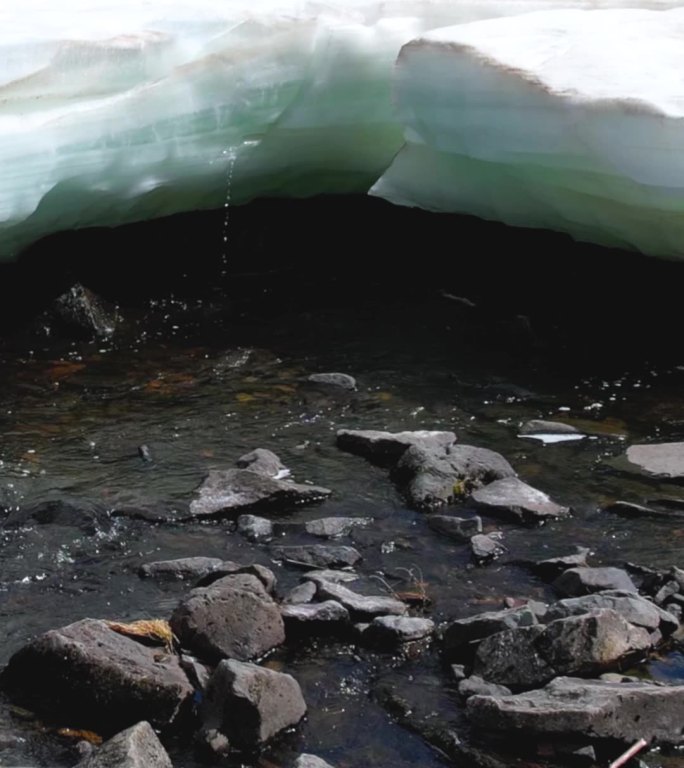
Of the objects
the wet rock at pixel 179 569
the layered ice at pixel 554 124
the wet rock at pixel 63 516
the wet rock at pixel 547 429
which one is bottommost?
the wet rock at pixel 547 429

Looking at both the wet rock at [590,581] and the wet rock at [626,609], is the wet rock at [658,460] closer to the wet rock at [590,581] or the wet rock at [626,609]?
the wet rock at [590,581]

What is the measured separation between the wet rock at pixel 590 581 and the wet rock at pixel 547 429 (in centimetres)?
167

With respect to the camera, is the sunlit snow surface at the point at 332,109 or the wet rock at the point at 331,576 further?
the sunlit snow surface at the point at 332,109

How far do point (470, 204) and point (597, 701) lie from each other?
15.0 ft

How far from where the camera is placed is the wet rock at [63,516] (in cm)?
519

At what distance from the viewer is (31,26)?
7352 millimetres

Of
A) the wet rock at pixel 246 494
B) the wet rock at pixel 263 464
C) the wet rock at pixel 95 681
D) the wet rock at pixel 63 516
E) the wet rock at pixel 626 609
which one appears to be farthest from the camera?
the wet rock at pixel 263 464

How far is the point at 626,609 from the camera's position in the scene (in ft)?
13.8

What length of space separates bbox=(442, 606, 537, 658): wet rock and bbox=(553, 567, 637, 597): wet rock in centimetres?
44

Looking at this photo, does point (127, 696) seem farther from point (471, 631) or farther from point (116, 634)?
point (471, 631)

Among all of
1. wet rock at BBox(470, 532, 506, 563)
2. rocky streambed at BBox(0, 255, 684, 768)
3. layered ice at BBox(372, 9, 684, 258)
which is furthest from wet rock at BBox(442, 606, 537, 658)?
layered ice at BBox(372, 9, 684, 258)

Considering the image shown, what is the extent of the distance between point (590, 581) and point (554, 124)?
9.77 ft

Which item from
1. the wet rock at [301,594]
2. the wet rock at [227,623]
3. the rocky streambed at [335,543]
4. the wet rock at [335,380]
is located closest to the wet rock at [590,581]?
the rocky streambed at [335,543]

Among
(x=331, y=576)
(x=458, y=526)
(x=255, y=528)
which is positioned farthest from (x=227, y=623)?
(x=458, y=526)
